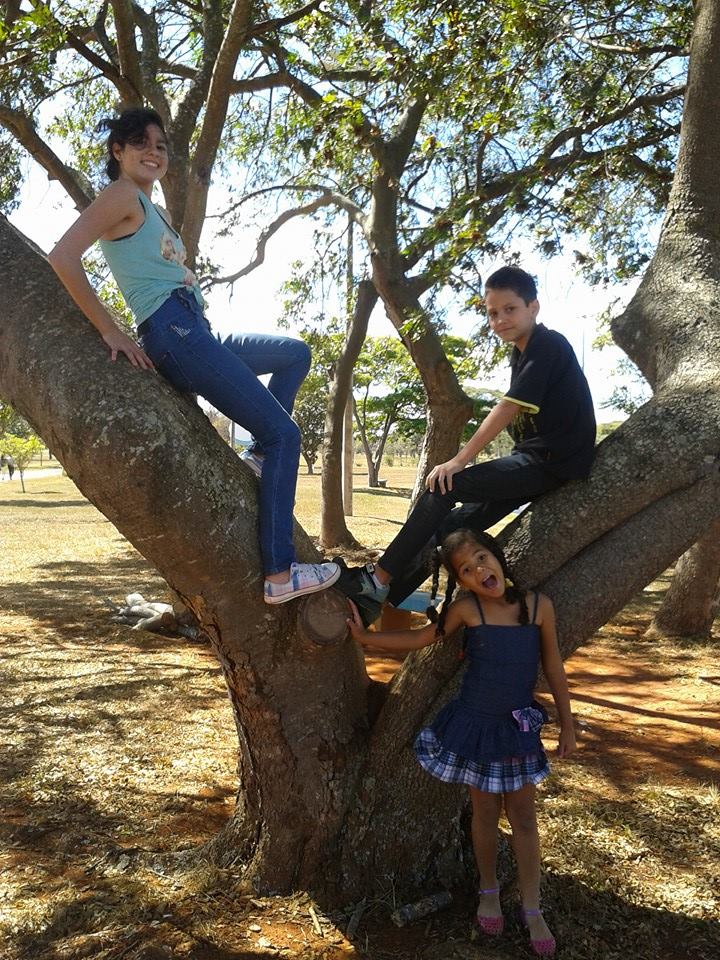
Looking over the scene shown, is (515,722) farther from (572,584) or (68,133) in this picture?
(68,133)

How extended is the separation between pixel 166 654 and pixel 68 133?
22.1ft

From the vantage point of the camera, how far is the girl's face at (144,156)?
2.54 m

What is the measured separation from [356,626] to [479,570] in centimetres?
44

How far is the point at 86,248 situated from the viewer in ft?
7.89

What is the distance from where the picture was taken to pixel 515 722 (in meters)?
2.71

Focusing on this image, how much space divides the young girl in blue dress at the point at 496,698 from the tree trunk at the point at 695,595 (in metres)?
5.60

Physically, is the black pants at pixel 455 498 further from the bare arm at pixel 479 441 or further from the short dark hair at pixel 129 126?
the short dark hair at pixel 129 126

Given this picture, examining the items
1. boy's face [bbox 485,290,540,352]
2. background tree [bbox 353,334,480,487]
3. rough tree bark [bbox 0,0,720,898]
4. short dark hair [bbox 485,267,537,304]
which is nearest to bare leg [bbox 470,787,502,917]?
rough tree bark [bbox 0,0,720,898]

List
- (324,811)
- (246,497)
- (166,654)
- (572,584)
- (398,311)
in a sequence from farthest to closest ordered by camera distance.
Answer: (398,311)
(166,654)
(324,811)
(572,584)
(246,497)

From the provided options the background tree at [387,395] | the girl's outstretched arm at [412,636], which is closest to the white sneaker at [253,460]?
the girl's outstretched arm at [412,636]

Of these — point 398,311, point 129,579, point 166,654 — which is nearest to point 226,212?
point 398,311

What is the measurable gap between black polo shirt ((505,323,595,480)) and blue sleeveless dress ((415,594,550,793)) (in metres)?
0.52

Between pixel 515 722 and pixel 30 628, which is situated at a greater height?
pixel 515 722

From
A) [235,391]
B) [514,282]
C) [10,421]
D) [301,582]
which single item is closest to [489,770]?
[301,582]
